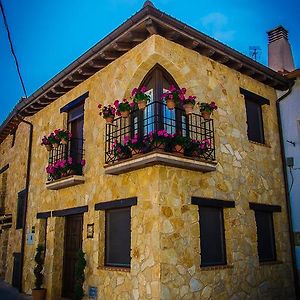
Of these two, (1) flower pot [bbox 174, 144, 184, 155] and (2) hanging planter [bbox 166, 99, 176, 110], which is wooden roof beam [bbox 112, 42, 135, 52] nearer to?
(2) hanging planter [bbox 166, 99, 176, 110]

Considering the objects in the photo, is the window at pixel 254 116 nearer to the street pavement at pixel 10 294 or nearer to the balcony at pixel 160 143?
the balcony at pixel 160 143

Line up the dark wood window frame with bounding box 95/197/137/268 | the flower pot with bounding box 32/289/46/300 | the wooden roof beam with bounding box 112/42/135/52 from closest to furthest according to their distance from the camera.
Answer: the dark wood window frame with bounding box 95/197/137/268
the wooden roof beam with bounding box 112/42/135/52
the flower pot with bounding box 32/289/46/300

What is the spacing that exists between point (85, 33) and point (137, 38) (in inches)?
7814

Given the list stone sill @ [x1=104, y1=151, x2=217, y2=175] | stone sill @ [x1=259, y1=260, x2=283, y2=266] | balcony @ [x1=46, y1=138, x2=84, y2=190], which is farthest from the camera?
balcony @ [x1=46, y1=138, x2=84, y2=190]

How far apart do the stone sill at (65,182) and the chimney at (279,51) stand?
7.43 meters

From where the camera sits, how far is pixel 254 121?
10398 mm

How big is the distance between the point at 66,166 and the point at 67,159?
0.93ft

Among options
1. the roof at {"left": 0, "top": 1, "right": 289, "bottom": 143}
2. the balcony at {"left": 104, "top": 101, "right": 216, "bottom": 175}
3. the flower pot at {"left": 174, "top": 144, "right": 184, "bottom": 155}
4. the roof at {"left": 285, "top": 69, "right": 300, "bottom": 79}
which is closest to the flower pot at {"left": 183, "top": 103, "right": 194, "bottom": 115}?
the balcony at {"left": 104, "top": 101, "right": 216, "bottom": 175}

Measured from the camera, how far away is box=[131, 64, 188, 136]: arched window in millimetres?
8141

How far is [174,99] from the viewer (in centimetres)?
741

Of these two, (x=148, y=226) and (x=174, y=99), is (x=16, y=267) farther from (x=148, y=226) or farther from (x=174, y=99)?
(x=174, y=99)

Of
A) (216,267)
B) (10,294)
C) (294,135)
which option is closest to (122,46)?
(216,267)

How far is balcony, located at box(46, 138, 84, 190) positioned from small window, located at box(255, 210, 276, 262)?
15.4 ft

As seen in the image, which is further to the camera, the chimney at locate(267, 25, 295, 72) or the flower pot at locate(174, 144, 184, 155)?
the chimney at locate(267, 25, 295, 72)
